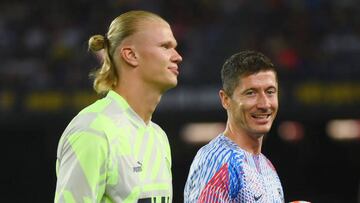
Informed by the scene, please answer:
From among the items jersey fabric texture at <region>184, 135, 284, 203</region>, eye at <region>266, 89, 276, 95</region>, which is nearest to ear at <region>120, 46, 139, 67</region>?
jersey fabric texture at <region>184, 135, 284, 203</region>

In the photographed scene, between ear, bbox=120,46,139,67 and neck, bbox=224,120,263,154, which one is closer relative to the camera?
ear, bbox=120,46,139,67

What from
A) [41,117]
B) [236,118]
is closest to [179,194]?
[41,117]

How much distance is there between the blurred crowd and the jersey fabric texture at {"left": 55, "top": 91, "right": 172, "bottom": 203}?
30.3ft

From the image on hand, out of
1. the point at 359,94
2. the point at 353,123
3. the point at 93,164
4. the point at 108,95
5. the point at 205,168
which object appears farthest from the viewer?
the point at 353,123

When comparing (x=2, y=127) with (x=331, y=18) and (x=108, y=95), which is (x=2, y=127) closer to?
(x=331, y=18)

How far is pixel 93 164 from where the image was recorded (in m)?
3.47

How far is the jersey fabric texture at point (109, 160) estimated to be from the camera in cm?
347

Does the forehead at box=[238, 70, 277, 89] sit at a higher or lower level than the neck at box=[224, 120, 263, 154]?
higher

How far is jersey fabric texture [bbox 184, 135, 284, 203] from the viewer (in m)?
4.10

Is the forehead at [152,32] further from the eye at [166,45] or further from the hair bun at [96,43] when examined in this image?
the hair bun at [96,43]

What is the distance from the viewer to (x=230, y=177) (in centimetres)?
414

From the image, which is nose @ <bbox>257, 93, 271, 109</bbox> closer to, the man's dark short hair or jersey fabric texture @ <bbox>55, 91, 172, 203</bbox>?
the man's dark short hair

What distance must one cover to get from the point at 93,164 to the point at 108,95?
18.4 inches

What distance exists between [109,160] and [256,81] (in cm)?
112
